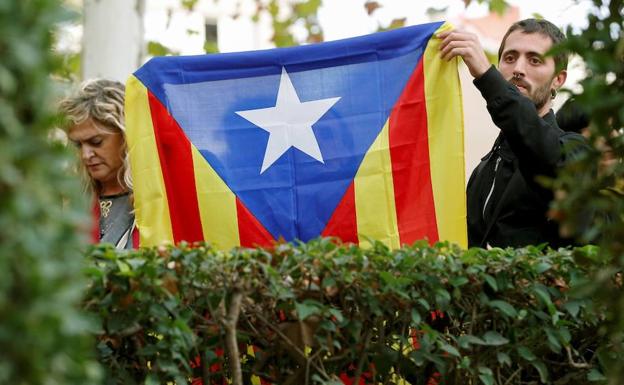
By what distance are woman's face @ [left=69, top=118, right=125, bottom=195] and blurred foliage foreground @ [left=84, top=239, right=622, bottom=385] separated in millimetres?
1725

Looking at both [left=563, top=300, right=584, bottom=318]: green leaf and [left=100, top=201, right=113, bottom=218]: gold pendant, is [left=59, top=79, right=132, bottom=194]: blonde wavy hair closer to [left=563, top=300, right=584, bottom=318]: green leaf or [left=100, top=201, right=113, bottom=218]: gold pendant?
[left=100, top=201, right=113, bottom=218]: gold pendant

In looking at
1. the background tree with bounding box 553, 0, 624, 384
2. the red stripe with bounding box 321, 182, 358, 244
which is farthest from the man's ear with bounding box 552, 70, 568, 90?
the background tree with bounding box 553, 0, 624, 384

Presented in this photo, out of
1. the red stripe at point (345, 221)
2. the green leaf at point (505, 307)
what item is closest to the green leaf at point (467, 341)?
the green leaf at point (505, 307)

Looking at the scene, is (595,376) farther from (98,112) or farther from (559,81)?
(98,112)

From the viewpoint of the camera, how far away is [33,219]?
1.83 meters

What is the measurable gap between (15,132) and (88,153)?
289 centimetres

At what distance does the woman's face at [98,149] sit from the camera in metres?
4.66

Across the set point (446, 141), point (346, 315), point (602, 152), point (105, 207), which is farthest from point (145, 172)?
point (602, 152)

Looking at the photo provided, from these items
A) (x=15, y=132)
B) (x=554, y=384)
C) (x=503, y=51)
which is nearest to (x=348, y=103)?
(x=503, y=51)

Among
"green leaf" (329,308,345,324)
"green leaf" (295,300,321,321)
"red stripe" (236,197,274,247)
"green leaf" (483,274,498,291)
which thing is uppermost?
"red stripe" (236,197,274,247)

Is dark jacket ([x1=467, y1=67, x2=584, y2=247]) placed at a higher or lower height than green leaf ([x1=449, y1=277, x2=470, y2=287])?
higher

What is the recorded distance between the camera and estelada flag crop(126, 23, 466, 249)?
421cm

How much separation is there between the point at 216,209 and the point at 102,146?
725 mm

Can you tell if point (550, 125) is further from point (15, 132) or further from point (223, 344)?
point (15, 132)
